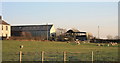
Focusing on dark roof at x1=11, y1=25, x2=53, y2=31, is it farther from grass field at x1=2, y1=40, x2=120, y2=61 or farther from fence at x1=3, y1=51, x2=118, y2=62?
fence at x1=3, y1=51, x2=118, y2=62

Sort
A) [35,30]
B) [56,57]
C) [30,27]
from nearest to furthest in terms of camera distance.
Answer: [56,57] < [35,30] < [30,27]

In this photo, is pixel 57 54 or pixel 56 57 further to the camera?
pixel 57 54

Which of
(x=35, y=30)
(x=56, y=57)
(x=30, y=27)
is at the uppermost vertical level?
(x=30, y=27)

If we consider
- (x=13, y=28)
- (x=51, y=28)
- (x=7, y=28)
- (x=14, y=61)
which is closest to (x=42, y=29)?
(x=51, y=28)

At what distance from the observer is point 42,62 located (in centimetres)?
2014

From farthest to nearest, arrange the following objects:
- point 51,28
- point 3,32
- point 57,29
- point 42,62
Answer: point 57,29
point 51,28
point 3,32
point 42,62

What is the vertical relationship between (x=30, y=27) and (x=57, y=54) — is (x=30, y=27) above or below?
above

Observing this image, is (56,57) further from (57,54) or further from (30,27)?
(30,27)

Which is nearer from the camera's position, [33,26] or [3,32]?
[3,32]

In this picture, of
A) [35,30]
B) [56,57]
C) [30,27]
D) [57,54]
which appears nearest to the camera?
[56,57]

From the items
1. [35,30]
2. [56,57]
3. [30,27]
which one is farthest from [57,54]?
[30,27]

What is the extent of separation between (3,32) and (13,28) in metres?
26.1

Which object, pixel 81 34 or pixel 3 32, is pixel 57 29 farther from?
pixel 3 32

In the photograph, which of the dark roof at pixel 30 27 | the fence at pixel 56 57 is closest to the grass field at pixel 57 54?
the fence at pixel 56 57
